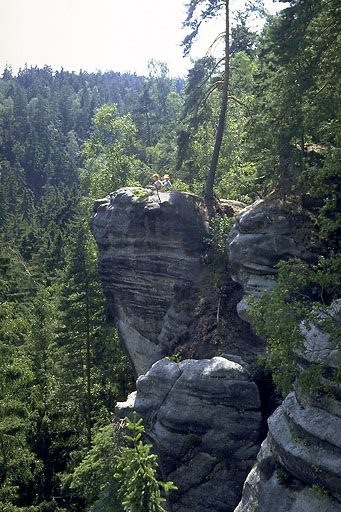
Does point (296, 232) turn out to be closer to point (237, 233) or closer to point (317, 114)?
point (237, 233)

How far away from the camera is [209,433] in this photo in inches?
513

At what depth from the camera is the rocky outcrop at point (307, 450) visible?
902 cm

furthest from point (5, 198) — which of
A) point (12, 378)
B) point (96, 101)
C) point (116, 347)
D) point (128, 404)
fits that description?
point (96, 101)

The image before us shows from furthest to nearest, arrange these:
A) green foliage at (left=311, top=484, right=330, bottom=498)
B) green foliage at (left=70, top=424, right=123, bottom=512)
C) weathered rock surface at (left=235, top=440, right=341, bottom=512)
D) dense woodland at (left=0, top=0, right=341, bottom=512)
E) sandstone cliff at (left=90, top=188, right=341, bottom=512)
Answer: green foliage at (left=70, top=424, right=123, bottom=512) → dense woodland at (left=0, top=0, right=341, bottom=512) → sandstone cliff at (left=90, top=188, right=341, bottom=512) → weathered rock surface at (left=235, top=440, right=341, bottom=512) → green foliage at (left=311, top=484, right=330, bottom=498)

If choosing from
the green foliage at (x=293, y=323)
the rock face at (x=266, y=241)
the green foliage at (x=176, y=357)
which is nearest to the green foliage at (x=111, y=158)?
the green foliage at (x=176, y=357)

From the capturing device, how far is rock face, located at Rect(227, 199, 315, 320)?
14695 mm

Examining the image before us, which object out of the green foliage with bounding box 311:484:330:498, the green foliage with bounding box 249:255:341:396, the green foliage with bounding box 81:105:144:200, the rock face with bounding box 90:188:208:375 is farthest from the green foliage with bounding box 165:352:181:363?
the green foliage with bounding box 81:105:144:200

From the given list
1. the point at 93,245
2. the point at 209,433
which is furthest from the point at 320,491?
the point at 93,245

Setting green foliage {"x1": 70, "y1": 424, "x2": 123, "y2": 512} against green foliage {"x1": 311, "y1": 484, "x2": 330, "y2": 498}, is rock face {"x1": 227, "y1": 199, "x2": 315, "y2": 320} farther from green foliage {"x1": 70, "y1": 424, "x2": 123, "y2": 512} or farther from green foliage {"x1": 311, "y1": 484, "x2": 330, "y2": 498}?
green foliage {"x1": 311, "y1": 484, "x2": 330, "y2": 498}

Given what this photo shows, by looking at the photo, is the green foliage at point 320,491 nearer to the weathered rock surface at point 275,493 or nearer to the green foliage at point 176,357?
the weathered rock surface at point 275,493

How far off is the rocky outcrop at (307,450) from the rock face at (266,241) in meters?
4.49

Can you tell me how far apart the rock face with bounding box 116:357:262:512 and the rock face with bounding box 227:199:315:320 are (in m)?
3.00

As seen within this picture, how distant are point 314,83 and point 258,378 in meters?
8.91

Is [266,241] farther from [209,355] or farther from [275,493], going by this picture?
[275,493]
